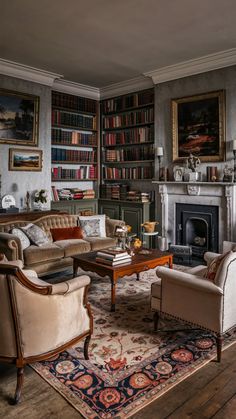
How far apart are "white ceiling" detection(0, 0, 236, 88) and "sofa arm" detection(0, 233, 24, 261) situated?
8.66 feet

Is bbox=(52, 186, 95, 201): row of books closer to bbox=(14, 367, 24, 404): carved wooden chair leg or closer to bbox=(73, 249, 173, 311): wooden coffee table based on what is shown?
bbox=(73, 249, 173, 311): wooden coffee table

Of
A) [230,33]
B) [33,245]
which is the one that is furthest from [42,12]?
[33,245]

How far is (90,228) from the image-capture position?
5355mm

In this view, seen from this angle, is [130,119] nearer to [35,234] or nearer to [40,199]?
[40,199]

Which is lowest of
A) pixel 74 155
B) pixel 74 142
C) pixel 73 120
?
pixel 74 155

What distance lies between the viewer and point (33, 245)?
4547 millimetres

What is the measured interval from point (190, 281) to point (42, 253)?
228 centimetres

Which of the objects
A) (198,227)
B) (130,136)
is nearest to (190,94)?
(130,136)

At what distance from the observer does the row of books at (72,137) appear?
6562 mm

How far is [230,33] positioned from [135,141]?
8.98 feet

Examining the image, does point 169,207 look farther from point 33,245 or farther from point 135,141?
point 33,245

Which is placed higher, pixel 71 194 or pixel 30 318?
pixel 71 194

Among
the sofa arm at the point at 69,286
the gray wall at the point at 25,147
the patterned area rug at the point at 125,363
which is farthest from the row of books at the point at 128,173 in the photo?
the sofa arm at the point at 69,286

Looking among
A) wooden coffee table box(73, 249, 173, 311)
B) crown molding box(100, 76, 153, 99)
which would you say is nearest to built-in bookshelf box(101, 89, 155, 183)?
crown molding box(100, 76, 153, 99)
